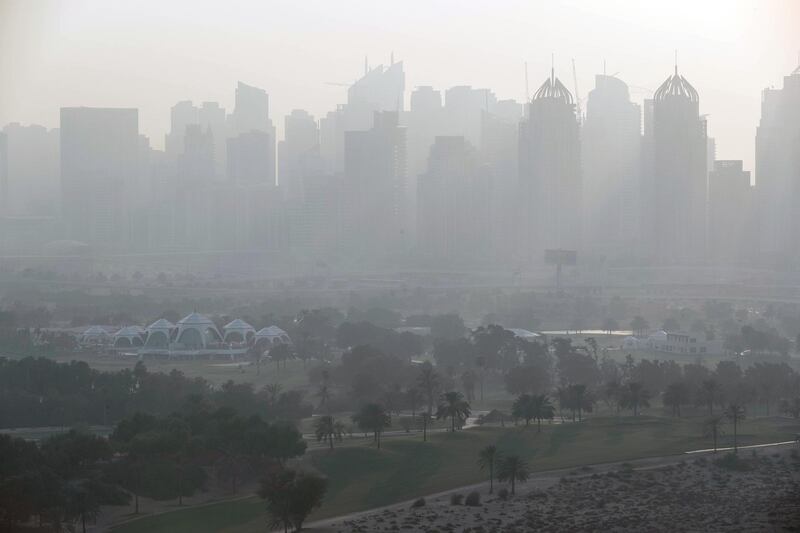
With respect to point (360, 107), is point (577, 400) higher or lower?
lower

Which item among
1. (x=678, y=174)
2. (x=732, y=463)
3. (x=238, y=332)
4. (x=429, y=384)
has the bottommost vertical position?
(x=732, y=463)

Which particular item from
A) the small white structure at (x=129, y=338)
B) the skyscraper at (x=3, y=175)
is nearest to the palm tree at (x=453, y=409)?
the small white structure at (x=129, y=338)

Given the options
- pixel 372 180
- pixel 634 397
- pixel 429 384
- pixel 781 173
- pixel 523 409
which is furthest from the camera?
pixel 372 180

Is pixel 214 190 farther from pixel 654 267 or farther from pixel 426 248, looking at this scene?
pixel 654 267

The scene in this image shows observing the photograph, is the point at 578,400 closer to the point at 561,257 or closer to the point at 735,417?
the point at 735,417

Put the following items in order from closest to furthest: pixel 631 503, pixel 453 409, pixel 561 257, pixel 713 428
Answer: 1. pixel 631 503
2. pixel 713 428
3. pixel 453 409
4. pixel 561 257

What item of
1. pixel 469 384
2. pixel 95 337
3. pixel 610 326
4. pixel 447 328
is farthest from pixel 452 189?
pixel 469 384

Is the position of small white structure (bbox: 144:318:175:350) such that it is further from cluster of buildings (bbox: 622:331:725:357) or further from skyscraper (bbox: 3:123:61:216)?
skyscraper (bbox: 3:123:61:216)

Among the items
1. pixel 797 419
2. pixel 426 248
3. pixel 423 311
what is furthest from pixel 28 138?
pixel 797 419
